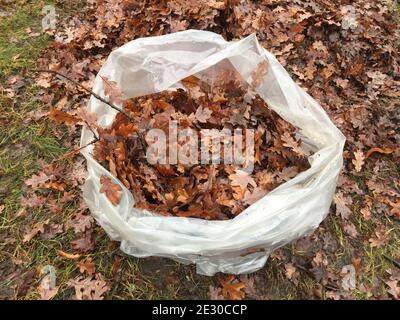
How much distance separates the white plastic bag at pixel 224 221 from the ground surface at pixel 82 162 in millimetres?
234

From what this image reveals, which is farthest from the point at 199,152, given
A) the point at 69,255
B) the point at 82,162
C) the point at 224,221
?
the point at 69,255

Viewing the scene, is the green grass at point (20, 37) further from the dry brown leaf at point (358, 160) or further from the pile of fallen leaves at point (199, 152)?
the dry brown leaf at point (358, 160)

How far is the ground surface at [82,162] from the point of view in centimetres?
223

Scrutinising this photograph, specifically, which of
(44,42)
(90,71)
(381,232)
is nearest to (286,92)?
(381,232)

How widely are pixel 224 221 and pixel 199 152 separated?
652mm

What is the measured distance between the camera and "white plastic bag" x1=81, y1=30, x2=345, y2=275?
6.38ft

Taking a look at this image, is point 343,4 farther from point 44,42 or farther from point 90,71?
point 44,42

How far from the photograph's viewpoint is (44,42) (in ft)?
11.1

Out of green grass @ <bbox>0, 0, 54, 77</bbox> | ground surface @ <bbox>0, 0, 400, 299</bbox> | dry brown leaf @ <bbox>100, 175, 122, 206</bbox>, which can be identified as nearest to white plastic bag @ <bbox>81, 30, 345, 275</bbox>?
dry brown leaf @ <bbox>100, 175, 122, 206</bbox>

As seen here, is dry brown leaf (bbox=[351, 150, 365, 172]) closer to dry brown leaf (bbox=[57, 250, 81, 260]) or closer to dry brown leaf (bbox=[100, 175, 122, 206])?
dry brown leaf (bbox=[100, 175, 122, 206])

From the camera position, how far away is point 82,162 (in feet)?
8.70

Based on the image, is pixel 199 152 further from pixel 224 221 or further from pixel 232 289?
pixel 232 289
